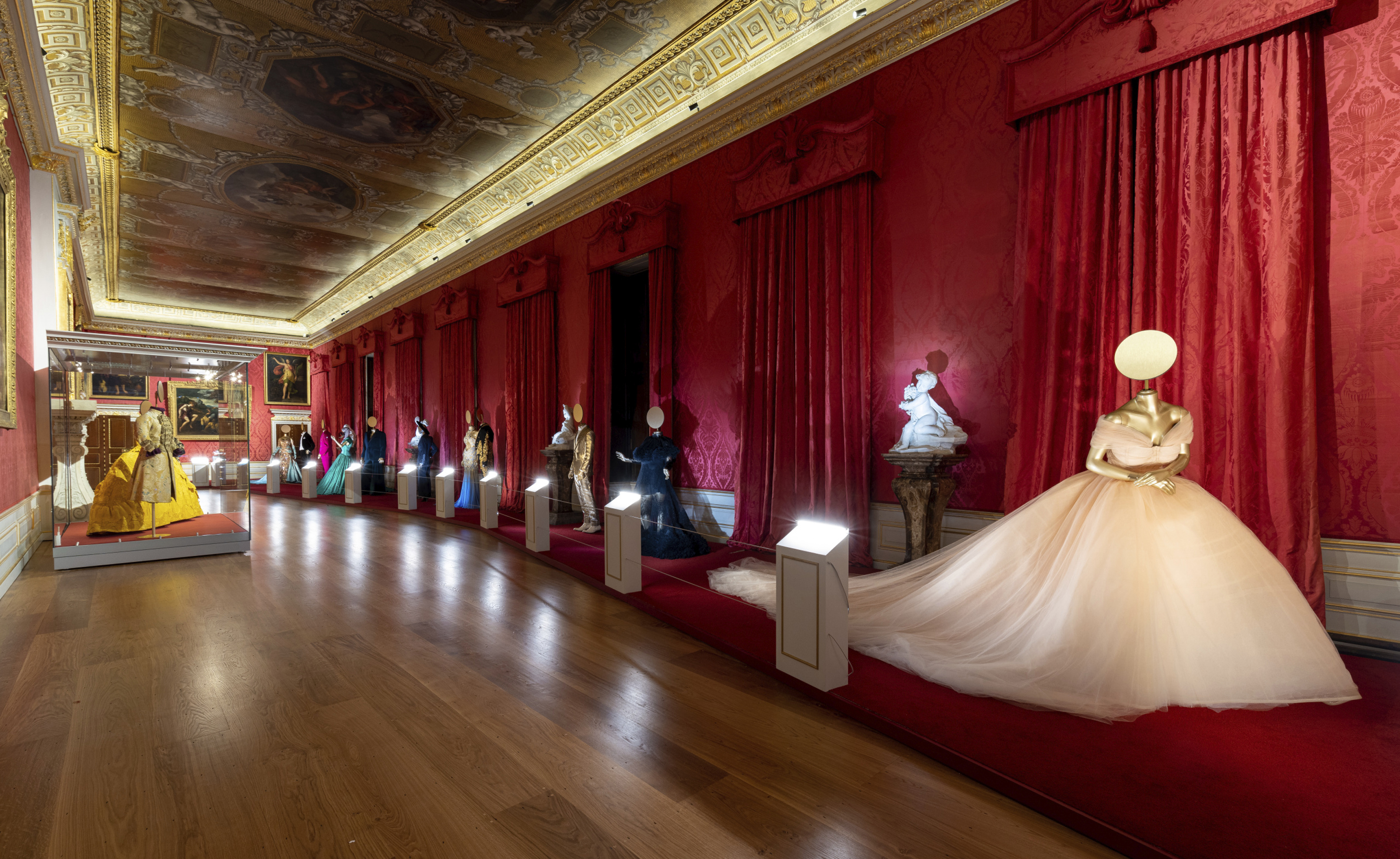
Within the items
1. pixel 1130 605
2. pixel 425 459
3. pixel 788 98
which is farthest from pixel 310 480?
pixel 1130 605

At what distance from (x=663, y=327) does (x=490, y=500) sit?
11.9ft

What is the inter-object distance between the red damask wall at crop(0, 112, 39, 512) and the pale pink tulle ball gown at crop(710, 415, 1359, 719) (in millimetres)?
7932

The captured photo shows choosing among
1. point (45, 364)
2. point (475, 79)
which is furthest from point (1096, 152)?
point (45, 364)

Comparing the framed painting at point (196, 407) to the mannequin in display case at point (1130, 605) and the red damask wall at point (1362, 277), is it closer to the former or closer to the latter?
the mannequin in display case at point (1130, 605)

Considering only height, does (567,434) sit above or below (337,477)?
above

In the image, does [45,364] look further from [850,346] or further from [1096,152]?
[1096,152]

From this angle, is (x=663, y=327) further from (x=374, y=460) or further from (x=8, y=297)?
(x=374, y=460)

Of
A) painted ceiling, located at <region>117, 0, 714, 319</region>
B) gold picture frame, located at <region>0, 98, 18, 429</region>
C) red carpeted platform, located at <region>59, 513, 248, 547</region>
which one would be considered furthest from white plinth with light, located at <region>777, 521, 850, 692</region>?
red carpeted platform, located at <region>59, 513, 248, 547</region>

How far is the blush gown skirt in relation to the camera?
2.81m

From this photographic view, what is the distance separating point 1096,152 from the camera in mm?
4168

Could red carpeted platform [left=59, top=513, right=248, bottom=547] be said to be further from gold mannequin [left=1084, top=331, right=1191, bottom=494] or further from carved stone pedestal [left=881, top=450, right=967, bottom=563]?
gold mannequin [left=1084, top=331, right=1191, bottom=494]

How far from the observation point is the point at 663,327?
7.69 metres

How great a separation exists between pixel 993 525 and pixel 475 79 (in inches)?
286

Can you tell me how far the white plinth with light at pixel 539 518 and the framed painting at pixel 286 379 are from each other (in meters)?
17.8
